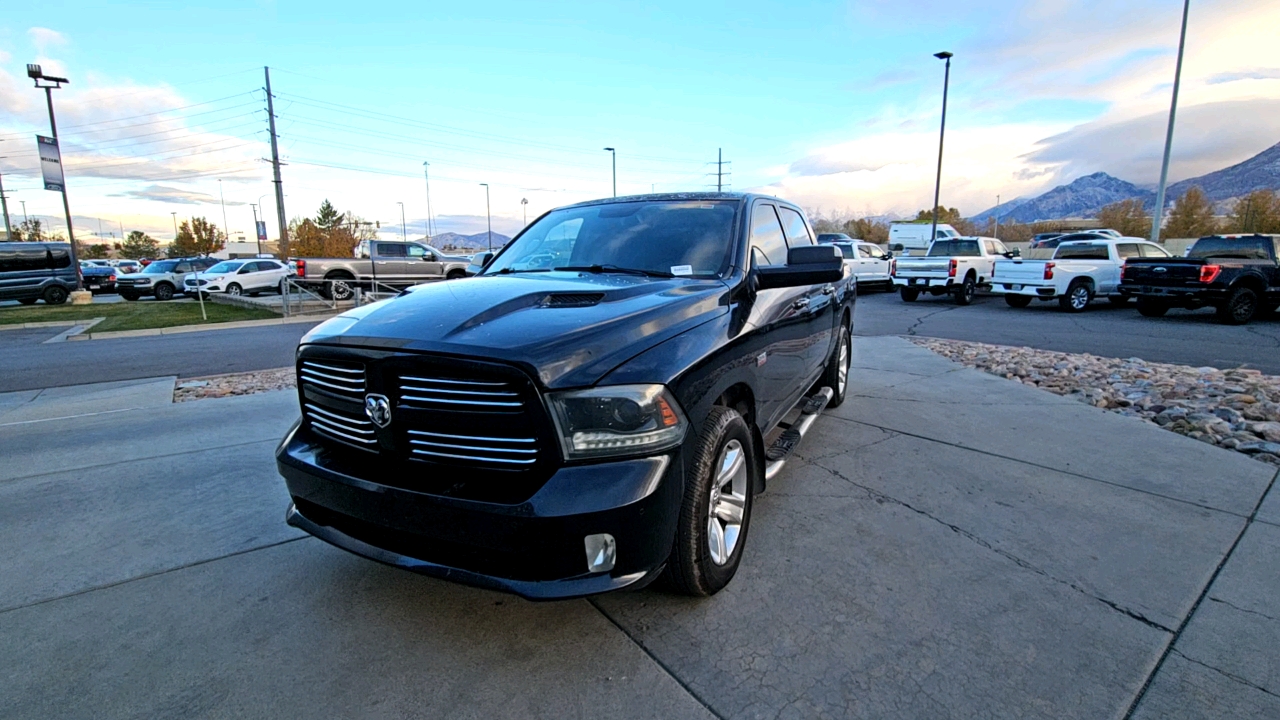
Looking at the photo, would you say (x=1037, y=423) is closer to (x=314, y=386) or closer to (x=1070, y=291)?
(x=314, y=386)

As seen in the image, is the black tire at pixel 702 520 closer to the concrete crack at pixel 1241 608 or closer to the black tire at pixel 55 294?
the concrete crack at pixel 1241 608

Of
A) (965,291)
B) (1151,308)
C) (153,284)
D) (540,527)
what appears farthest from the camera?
(153,284)

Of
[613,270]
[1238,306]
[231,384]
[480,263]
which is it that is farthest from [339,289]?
[1238,306]

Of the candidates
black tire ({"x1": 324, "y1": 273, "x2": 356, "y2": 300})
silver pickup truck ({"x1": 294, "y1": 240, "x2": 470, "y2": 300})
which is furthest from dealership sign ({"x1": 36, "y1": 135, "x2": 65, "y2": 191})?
black tire ({"x1": 324, "y1": 273, "x2": 356, "y2": 300})

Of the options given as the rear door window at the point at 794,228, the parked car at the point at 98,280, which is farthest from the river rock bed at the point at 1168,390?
the parked car at the point at 98,280

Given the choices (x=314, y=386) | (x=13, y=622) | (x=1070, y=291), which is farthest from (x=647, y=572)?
(x=1070, y=291)

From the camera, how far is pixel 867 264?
21.1 m

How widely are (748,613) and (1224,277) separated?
1504 cm

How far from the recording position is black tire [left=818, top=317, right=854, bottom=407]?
521 centimetres

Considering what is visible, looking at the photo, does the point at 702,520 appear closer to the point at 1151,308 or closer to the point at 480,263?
the point at 480,263

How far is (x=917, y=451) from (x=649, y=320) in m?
3.01

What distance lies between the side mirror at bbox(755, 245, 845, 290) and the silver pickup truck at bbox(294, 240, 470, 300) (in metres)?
16.3

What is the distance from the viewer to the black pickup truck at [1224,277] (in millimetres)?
11992

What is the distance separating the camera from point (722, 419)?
2455 millimetres
